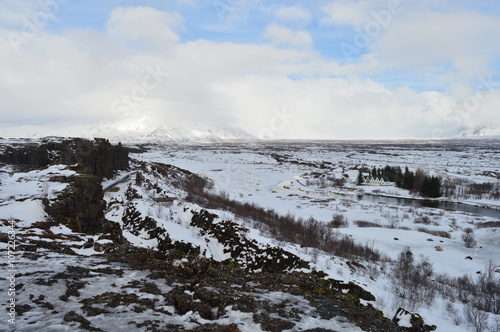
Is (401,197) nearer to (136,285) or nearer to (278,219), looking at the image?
(278,219)

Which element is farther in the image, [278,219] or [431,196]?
[431,196]

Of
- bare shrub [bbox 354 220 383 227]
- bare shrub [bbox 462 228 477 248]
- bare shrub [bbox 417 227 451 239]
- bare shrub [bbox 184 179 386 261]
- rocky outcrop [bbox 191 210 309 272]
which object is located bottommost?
bare shrub [bbox 354 220 383 227]

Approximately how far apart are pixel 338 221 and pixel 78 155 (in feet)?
156

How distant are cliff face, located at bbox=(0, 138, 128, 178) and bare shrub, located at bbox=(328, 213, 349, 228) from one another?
40375mm

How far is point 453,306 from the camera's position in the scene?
16.4 meters

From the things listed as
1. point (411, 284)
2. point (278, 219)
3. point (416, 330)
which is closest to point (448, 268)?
point (411, 284)

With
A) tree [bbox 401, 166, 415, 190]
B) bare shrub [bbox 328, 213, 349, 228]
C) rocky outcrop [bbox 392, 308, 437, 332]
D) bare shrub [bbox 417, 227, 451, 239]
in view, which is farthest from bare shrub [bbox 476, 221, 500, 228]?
rocky outcrop [bbox 392, 308, 437, 332]

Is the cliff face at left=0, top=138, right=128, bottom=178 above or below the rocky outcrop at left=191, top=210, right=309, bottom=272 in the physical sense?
above

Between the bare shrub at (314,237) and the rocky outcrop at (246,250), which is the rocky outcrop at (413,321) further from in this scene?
the bare shrub at (314,237)

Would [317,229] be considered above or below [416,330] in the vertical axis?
below

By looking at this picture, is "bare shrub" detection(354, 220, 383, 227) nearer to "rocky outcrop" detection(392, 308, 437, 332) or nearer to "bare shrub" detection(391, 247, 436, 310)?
"bare shrub" detection(391, 247, 436, 310)

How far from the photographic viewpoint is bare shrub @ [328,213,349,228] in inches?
1674

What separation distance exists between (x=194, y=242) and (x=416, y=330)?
45.1 feet

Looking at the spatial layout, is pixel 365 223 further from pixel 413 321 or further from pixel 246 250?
pixel 413 321
